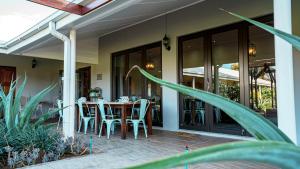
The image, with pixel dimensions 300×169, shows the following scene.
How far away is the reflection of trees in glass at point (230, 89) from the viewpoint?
5609 mm

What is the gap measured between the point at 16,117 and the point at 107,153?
151 cm

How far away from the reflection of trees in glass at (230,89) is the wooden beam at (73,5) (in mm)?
3254

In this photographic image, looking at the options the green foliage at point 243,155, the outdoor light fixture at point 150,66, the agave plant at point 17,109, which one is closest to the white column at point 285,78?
the green foliage at point 243,155

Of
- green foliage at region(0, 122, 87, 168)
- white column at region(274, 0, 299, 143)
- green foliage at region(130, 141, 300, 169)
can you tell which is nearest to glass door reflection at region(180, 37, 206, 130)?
green foliage at region(0, 122, 87, 168)

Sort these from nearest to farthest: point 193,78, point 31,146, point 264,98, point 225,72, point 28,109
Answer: point 31,146
point 28,109
point 264,98
point 225,72
point 193,78

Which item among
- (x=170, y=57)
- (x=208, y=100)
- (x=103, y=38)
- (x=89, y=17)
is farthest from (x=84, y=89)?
(x=208, y=100)

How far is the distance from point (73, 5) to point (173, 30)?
10.1 feet

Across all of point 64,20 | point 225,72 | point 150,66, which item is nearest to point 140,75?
point 150,66

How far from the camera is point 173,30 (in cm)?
689

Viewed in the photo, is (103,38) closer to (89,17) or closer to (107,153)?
(89,17)

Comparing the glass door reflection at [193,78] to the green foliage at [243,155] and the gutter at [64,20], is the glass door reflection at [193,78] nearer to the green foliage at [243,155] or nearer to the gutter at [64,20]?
the gutter at [64,20]

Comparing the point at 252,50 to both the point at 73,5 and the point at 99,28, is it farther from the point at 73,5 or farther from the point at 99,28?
the point at 99,28

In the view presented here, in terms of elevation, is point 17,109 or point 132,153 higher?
point 17,109

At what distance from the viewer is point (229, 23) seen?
5.63 metres
